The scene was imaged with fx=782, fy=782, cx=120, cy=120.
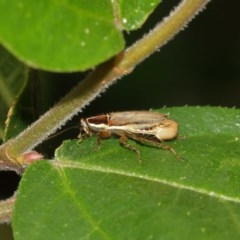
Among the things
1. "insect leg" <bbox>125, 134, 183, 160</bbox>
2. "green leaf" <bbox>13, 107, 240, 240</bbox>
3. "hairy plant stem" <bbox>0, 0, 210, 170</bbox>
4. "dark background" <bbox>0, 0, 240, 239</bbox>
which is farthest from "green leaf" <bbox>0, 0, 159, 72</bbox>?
"dark background" <bbox>0, 0, 240, 239</bbox>

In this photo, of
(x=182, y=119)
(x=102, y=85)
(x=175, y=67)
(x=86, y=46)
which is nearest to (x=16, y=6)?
(x=86, y=46)

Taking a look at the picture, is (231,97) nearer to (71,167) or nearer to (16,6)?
(71,167)

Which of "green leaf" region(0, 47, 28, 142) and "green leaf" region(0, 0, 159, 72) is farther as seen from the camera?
"green leaf" region(0, 47, 28, 142)

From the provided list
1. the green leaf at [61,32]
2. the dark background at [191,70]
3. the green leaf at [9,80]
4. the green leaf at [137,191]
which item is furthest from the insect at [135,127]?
the dark background at [191,70]

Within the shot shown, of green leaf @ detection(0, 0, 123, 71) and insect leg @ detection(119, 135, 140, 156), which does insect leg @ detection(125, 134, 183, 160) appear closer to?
insect leg @ detection(119, 135, 140, 156)

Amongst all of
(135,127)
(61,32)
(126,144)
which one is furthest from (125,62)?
(135,127)

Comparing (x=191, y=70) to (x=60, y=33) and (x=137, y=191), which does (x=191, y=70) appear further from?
(x=60, y=33)
